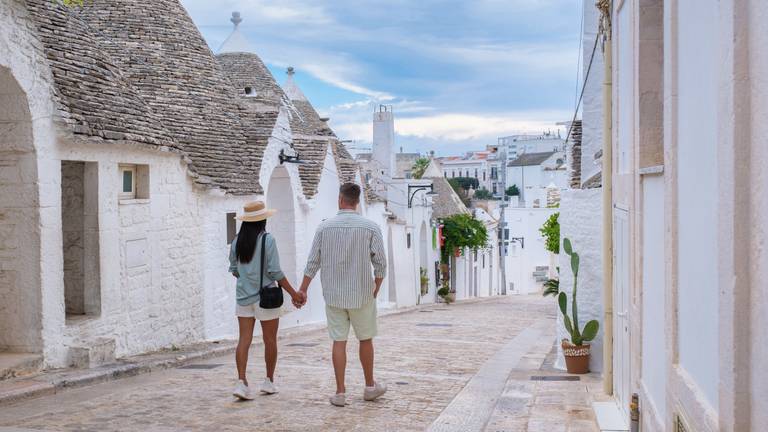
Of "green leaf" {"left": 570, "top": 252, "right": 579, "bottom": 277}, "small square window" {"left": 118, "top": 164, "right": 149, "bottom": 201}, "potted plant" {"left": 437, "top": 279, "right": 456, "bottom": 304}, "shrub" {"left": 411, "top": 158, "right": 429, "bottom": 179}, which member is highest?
"shrub" {"left": 411, "top": 158, "right": 429, "bottom": 179}

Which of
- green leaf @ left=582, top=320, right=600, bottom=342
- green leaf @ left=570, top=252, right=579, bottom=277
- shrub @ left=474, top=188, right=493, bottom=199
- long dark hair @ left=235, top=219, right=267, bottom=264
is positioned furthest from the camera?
shrub @ left=474, top=188, right=493, bottom=199

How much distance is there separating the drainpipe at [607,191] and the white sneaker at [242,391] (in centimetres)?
332

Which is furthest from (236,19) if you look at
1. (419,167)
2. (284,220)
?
(419,167)

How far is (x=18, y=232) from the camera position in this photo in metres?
9.13

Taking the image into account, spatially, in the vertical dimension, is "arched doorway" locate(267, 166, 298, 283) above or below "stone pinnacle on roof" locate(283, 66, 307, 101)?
below

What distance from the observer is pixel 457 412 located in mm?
7531

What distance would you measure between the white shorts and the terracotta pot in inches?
154

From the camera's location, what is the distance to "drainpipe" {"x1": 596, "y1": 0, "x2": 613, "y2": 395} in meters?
7.98

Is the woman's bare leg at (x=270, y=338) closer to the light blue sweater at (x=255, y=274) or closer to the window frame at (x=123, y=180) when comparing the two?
the light blue sweater at (x=255, y=274)

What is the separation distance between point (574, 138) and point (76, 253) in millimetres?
6783

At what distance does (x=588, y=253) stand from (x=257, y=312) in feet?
14.8

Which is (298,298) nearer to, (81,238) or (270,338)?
(270,338)

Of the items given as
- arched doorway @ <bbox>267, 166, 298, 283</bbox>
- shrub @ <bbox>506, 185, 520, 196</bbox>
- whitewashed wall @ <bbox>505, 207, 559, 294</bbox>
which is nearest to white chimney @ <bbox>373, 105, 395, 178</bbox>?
arched doorway @ <bbox>267, 166, 298, 283</bbox>

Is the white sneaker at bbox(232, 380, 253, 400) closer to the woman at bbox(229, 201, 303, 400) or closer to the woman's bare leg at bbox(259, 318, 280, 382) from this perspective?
the woman at bbox(229, 201, 303, 400)
